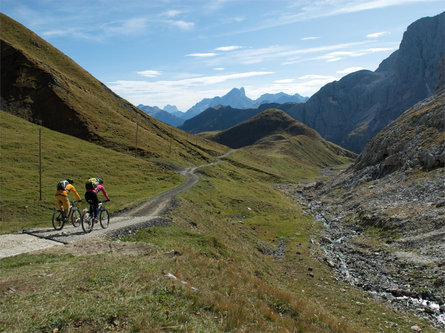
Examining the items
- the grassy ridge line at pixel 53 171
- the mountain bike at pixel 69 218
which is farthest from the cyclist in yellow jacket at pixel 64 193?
the grassy ridge line at pixel 53 171

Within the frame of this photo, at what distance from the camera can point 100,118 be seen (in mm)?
106625

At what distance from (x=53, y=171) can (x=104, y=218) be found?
4150 cm

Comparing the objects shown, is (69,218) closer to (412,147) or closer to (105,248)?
(105,248)

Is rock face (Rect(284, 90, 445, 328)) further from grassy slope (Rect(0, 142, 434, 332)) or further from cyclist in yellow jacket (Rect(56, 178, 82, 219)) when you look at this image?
cyclist in yellow jacket (Rect(56, 178, 82, 219))

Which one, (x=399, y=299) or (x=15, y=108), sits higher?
(x=15, y=108)

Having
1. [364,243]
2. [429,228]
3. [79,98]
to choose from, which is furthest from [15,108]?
[429,228]

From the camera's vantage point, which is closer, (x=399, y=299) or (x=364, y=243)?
(x=399, y=299)

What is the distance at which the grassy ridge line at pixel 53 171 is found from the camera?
40.3m

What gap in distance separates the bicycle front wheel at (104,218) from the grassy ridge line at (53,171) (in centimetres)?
829

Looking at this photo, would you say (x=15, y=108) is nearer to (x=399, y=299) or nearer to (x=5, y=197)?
(x=5, y=197)

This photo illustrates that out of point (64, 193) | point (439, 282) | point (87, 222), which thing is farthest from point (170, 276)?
point (439, 282)

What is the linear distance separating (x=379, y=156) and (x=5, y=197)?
90648 millimetres

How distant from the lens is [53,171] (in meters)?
59.2

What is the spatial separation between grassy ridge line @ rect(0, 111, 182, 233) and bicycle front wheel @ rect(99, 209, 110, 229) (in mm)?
8291
